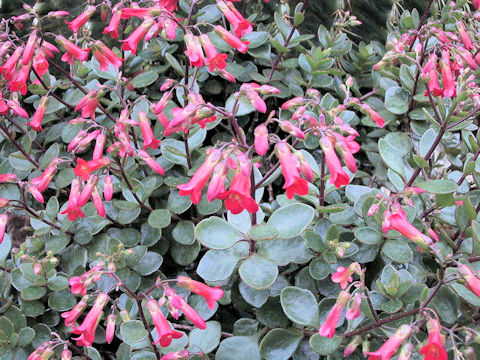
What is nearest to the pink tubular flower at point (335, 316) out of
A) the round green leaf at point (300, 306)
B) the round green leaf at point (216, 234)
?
the round green leaf at point (300, 306)

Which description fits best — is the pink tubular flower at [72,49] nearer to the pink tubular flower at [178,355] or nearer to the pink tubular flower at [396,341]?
the pink tubular flower at [178,355]

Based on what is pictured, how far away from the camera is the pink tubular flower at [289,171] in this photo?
1.48 meters

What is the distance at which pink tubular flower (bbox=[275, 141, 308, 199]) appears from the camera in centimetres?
148

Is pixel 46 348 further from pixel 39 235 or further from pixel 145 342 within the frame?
pixel 39 235

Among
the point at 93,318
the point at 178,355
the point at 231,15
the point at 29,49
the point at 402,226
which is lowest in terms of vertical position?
the point at 178,355

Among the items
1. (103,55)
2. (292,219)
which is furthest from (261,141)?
(103,55)

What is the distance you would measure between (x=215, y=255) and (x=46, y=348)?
24.7 inches

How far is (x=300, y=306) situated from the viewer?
1.70 metres

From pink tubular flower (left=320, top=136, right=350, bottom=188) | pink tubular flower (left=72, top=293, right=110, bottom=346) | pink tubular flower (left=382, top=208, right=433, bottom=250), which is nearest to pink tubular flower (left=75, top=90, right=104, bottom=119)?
pink tubular flower (left=72, top=293, right=110, bottom=346)

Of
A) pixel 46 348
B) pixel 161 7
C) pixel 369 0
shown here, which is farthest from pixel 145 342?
pixel 369 0

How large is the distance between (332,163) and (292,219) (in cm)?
27

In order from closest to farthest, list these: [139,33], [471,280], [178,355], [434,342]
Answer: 1. [434,342]
2. [471,280]
3. [178,355]
4. [139,33]

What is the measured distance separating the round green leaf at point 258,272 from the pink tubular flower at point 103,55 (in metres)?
1.18

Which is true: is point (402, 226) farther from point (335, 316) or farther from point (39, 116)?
point (39, 116)
